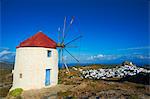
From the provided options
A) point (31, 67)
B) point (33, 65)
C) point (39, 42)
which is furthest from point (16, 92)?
point (39, 42)

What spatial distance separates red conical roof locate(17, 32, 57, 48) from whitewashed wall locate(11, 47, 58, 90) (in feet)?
1.55

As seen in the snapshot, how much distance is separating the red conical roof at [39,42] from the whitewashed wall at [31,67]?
1.55 feet

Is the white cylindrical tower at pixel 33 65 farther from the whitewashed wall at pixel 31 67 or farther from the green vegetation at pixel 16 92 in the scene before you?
the green vegetation at pixel 16 92

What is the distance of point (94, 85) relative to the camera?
75.2 ft

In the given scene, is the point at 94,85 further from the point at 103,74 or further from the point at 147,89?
A: the point at 103,74

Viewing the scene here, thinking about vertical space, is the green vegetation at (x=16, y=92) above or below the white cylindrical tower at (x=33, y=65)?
below

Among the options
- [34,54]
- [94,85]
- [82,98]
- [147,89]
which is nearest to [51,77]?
[34,54]

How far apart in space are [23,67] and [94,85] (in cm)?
805

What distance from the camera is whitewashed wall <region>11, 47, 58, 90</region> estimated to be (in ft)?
72.4

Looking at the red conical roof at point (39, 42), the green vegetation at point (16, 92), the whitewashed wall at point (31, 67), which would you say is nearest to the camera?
the green vegetation at point (16, 92)

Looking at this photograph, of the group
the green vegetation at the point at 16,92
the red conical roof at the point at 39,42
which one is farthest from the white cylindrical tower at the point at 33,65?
the green vegetation at the point at 16,92

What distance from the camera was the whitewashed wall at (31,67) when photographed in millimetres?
22062

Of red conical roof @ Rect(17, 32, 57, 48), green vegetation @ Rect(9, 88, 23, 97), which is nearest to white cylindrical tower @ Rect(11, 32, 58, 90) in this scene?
red conical roof @ Rect(17, 32, 57, 48)

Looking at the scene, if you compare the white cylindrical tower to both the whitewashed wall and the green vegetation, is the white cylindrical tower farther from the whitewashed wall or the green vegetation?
the green vegetation
